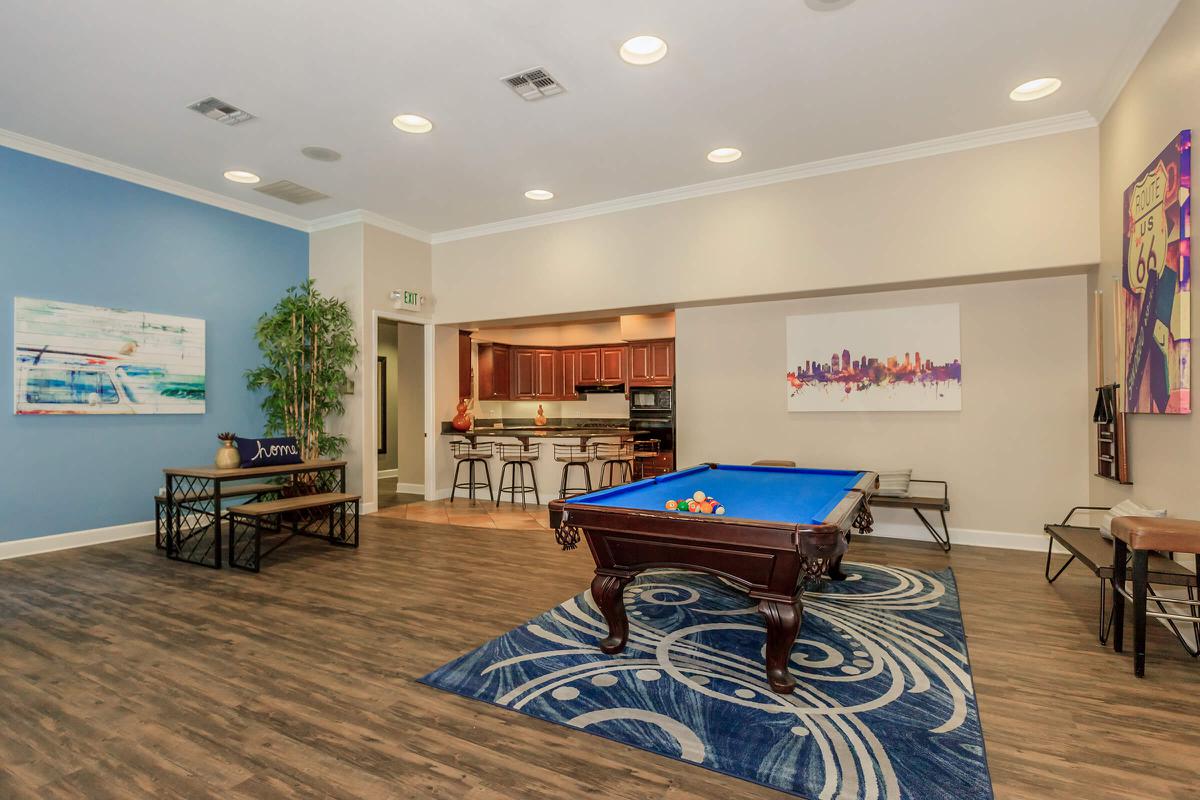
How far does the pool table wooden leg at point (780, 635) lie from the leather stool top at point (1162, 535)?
1.55m

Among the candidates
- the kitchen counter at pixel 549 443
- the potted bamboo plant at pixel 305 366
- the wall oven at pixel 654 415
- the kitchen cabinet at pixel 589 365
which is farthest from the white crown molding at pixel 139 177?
the wall oven at pixel 654 415

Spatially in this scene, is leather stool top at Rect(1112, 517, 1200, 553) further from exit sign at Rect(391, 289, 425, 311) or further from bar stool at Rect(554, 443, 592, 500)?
exit sign at Rect(391, 289, 425, 311)

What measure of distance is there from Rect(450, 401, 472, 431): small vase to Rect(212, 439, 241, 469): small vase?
10.3 feet

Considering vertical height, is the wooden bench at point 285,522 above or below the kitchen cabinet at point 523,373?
below

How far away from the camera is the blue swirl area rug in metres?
2.05

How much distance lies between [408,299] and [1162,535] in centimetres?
695

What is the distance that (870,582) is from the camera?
4.17 meters

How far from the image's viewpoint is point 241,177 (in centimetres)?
580

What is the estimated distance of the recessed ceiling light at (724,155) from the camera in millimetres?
5230

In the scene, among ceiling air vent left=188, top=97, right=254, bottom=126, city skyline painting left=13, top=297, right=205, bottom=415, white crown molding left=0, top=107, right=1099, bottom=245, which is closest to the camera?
ceiling air vent left=188, top=97, right=254, bottom=126

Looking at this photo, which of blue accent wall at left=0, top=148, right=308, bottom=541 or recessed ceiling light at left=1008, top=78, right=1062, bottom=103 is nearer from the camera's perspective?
recessed ceiling light at left=1008, top=78, right=1062, bottom=103

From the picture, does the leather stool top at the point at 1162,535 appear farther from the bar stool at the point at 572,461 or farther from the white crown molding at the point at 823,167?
the bar stool at the point at 572,461

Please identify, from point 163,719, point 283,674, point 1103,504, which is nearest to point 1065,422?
point 1103,504

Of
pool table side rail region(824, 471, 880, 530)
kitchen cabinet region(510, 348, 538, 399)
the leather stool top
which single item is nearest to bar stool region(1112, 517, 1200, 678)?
the leather stool top
